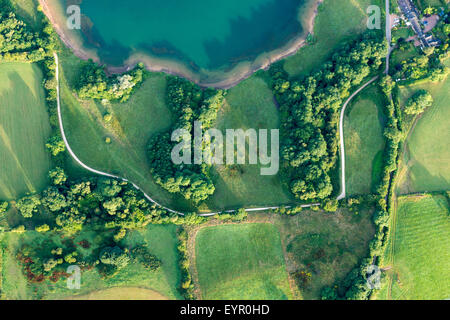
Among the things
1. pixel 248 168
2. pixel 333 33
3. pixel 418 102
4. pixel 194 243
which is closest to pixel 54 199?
pixel 194 243

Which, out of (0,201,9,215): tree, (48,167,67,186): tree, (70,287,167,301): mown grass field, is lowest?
(70,287,167,301): mown grass field

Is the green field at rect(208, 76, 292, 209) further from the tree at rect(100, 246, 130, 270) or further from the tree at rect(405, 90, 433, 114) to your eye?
the tree at rect(405, 90, 433, 114)

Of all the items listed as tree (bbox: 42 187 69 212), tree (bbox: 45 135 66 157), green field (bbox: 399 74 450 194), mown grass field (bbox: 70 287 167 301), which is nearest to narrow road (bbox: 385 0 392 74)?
green field (bbox: 399 74 450 194)

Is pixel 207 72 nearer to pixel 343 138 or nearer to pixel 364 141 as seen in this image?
pixel 343 138

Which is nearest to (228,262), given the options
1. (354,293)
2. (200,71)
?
(354,293)

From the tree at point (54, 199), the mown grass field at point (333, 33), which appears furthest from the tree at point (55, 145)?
the mown grass field at point (333, 33)

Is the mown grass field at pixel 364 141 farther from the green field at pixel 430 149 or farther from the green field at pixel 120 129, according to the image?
the green field at pixel 120 129

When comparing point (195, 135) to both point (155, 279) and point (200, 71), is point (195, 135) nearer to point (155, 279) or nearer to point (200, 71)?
point (200, 71)
